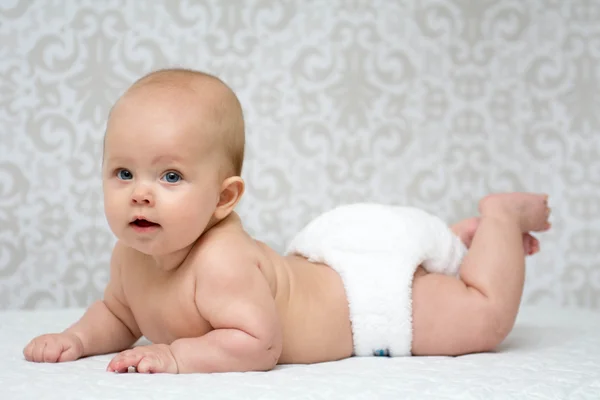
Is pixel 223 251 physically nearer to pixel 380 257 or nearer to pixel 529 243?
pixel 380 257

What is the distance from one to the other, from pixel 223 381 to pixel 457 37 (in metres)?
1.65

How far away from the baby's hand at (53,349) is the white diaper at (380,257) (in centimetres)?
44

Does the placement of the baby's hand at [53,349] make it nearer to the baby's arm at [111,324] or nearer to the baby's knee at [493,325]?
the baby's arm at [111,324]

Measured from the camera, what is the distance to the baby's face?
1.19 meters

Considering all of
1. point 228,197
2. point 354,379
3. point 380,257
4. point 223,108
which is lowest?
point 354,379

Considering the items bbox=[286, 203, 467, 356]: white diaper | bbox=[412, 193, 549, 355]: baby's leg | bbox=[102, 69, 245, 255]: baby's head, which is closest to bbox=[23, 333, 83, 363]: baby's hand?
bbox=[102, 69, 245, 255]: baby's head

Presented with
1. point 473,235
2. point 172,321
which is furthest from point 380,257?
point 172,321

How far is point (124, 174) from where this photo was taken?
4.01 ft

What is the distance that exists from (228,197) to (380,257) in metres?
0.31

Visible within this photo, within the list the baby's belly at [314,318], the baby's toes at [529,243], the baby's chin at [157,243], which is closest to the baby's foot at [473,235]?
the baby's toes at [529,243]

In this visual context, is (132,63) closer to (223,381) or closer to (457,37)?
(457,37)

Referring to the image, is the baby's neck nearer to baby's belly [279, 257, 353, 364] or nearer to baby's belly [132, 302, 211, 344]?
baby's belly [132, 302, 211, 344]

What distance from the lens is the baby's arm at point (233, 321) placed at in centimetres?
119

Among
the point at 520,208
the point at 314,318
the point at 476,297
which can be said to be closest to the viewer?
the point at 314,318
